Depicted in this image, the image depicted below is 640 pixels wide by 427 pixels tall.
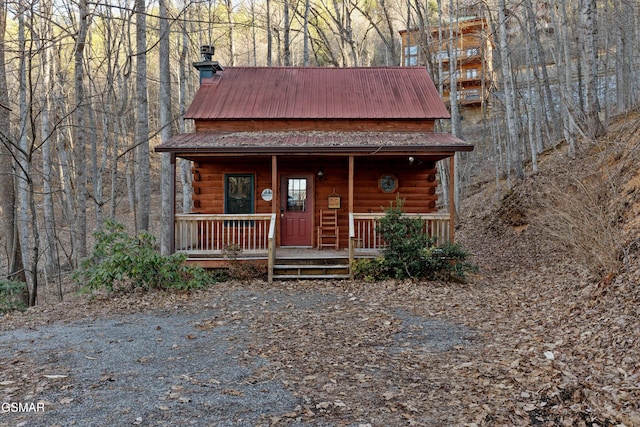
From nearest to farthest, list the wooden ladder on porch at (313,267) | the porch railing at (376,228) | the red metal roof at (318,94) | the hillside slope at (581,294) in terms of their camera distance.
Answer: the hillside slope at (581,294)
the porch railing at (376,228)
the wooden ladder on porch at (313,267)
the red metal roof at (318,94)

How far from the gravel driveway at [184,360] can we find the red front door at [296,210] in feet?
13.0

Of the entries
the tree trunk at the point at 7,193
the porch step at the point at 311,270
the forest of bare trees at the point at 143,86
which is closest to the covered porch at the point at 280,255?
the porch step at the point at 311,270

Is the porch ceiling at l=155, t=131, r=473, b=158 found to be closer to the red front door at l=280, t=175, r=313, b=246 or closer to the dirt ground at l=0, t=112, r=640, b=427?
the red front door at l=280, t=175, r=313, b=246

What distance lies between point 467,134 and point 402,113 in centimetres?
2203

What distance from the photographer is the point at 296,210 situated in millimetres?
12453

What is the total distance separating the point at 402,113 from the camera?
41.0 feet

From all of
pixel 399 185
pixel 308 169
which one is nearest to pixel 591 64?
pixel 399 185

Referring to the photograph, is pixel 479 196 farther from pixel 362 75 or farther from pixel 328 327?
pixel 328 327

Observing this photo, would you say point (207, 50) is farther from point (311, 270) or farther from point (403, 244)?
point (403, 244)

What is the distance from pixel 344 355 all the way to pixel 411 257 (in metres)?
4.66

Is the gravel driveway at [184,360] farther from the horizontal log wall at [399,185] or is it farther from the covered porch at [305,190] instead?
the horizontal log wall at [399,185]

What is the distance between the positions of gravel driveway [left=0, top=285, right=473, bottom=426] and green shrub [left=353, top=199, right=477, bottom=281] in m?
1.75

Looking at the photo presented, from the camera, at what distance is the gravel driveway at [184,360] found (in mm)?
3861

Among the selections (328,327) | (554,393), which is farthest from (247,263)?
(554,393)
